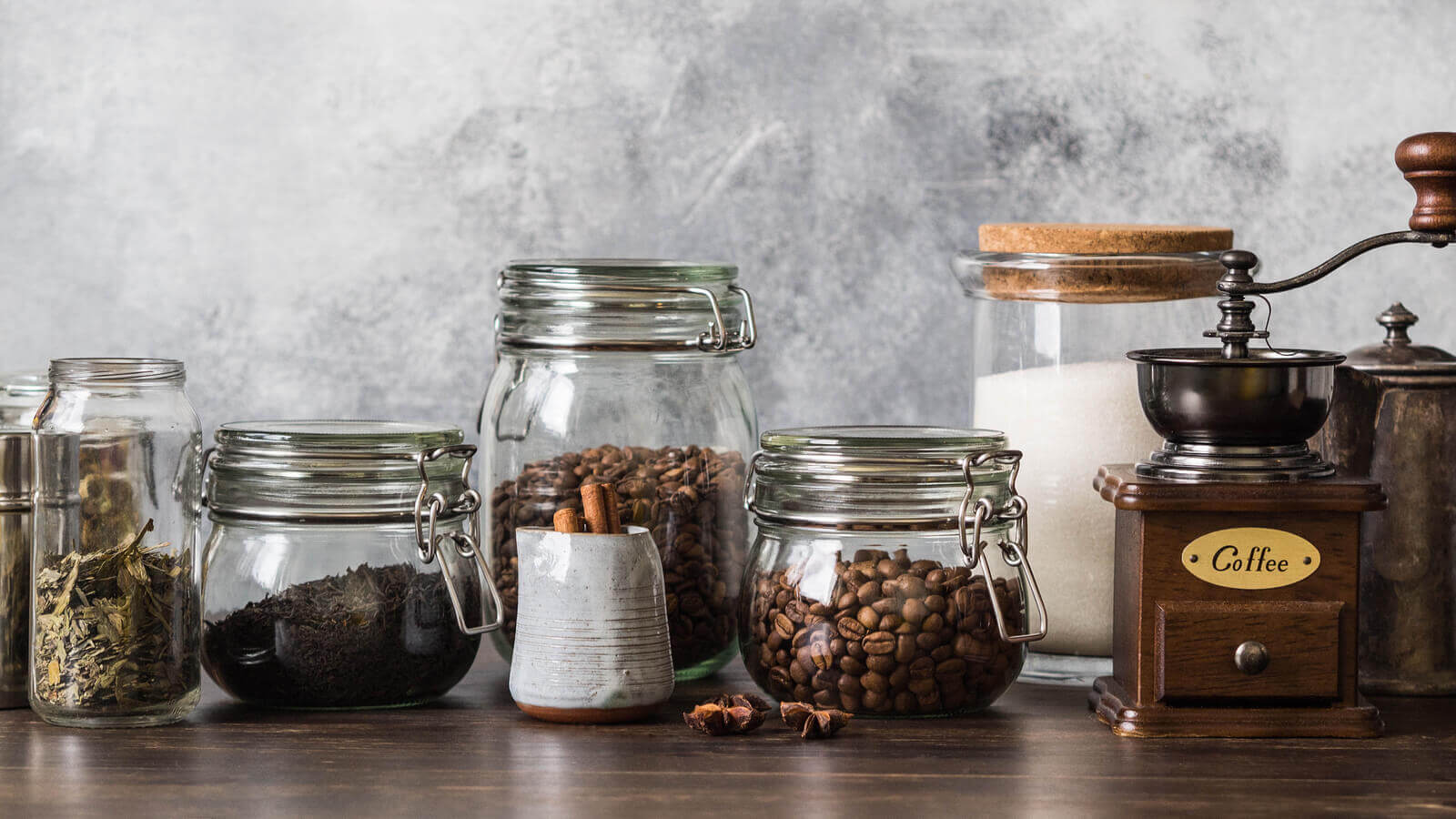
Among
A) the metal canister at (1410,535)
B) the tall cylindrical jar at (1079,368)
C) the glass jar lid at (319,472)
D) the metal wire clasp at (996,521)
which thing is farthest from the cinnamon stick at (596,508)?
the metal canister at (1410,535)

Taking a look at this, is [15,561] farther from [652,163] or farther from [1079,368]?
[652,163]

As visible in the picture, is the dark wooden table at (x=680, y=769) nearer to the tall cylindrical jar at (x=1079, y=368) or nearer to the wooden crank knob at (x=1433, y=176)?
the tall cylindrical jar at (x=1079, y=368)

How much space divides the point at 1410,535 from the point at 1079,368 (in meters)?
0.29

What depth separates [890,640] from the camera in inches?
41.2

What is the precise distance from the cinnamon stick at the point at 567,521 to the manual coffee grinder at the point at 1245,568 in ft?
1.23

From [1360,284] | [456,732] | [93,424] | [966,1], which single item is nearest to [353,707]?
[456,732]

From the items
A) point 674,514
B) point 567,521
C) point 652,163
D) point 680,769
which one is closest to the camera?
point 680,769

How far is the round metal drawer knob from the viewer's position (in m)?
1.03

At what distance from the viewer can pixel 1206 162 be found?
186 centimetres

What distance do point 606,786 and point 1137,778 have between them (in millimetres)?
327

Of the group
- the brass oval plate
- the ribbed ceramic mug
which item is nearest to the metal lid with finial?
the brass oval plate

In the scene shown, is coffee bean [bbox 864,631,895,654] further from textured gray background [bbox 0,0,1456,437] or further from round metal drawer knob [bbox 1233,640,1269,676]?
textured gray background [bbox 0,0,1456,437]

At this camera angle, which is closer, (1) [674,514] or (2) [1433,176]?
(2) [1433,176]

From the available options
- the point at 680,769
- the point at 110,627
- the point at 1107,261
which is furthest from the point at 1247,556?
the point at 110,627
